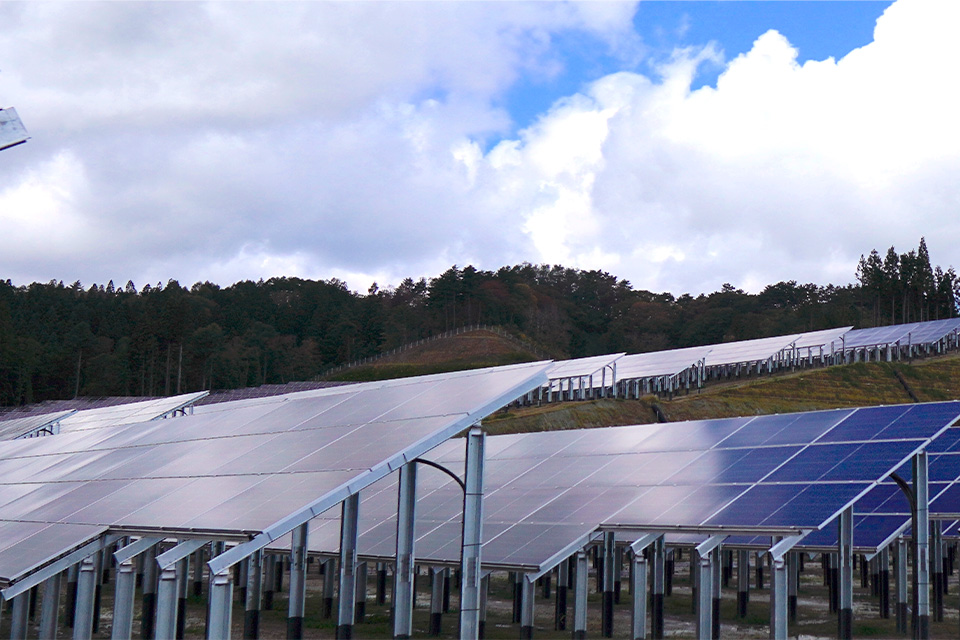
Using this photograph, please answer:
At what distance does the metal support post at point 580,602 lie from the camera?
18.6 metres

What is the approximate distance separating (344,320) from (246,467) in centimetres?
12100

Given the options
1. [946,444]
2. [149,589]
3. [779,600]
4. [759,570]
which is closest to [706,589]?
[779,600]

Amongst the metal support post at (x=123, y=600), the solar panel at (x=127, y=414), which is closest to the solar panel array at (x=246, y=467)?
the metal support post at (x=123, y=600)

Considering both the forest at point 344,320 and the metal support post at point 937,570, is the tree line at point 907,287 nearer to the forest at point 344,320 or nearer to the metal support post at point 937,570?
the forest at point 344,320

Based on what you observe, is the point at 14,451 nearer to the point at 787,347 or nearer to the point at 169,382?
the point at 787,347

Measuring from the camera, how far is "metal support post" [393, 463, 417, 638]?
603 inches

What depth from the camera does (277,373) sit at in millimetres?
126375

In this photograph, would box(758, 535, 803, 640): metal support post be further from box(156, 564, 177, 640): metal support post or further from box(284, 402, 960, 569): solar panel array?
box(156, 564, 177, 640): metal support post

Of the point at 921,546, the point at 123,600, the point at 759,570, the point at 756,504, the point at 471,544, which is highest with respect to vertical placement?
the point at 756,504

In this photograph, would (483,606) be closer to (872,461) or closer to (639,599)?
(639,599)

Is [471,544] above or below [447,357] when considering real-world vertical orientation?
below

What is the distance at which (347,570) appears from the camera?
15.2 m

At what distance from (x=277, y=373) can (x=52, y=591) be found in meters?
111

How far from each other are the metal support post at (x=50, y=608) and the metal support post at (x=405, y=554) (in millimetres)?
6492
